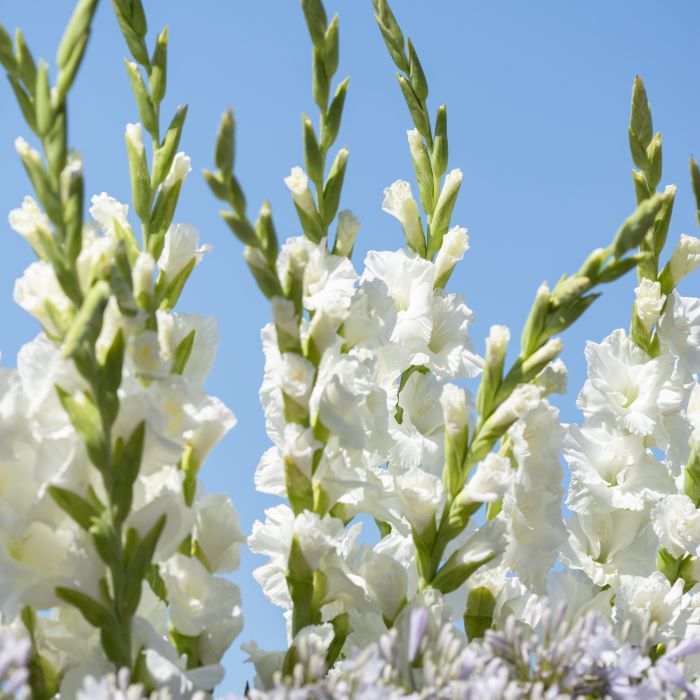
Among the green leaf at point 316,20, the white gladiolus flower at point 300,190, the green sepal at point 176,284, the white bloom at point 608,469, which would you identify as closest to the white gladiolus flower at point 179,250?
the green sepal at point 176,284

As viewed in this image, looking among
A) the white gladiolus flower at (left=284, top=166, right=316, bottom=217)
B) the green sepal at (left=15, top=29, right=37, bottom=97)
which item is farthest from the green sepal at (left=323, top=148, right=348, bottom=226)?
the green sepal at (left=15, top=29, right=37, bottom=97)

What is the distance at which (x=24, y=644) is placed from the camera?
2.44 ft

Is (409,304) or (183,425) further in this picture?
(409,304)

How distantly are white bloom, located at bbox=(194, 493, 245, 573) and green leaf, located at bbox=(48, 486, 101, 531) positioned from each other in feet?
0.51

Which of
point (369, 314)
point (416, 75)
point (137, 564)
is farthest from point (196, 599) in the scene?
point (416, 75)

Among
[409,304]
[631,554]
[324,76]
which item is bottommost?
[631,554]

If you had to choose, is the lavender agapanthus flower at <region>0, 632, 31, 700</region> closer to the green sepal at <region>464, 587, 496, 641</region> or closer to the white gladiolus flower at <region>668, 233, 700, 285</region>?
the green sepal at <region>464, 587, 496, 641</region>

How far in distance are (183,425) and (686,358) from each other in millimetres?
665

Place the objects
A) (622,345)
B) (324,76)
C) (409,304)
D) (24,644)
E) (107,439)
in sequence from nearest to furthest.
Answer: (24,644)
(107,439)
(324,76)
(409,304)
(622,345)

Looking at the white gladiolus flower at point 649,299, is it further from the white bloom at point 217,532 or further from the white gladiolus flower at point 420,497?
the white bloom at point 217,532

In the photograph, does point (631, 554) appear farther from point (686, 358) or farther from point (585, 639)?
point (585, 639)

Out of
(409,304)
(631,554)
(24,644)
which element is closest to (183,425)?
(24,644)

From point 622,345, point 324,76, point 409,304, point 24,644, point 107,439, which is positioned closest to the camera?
point 24,644

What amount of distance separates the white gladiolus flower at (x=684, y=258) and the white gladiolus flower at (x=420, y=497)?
45 centimetres
